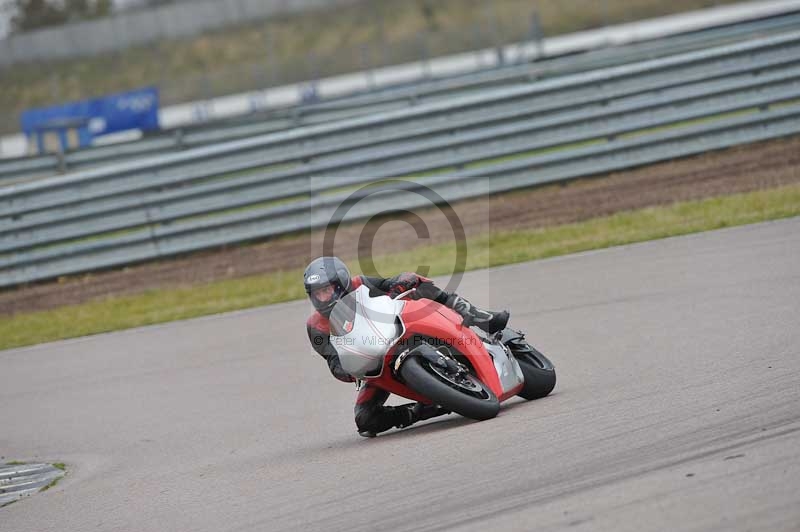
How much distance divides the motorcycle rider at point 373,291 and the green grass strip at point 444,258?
5.97m

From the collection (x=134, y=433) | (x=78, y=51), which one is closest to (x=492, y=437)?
(x=134, y=433)

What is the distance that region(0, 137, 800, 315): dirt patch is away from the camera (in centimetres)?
1518

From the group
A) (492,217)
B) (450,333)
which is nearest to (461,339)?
(450,333)

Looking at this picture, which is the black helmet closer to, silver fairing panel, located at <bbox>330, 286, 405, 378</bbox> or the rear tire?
silver fairing panel, located at <bbox>330, 286, 405, 378</bbox>

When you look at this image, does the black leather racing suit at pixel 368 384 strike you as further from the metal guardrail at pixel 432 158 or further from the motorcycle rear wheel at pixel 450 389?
the metal guardrail at pixel 432 158

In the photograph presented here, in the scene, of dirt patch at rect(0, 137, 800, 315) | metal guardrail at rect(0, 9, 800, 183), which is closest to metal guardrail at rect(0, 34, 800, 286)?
dirt patch at rect(0, 137, 800, 315)

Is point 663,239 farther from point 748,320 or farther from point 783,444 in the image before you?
point 783,444

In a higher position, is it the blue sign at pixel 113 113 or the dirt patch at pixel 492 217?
the blue sign at pixel 113 113

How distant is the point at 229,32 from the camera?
51062mm

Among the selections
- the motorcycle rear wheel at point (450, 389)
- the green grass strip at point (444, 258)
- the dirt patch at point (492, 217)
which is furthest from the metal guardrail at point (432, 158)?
the motorcycle rear wheel at point (450, 389)

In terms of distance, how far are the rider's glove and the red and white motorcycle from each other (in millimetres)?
43

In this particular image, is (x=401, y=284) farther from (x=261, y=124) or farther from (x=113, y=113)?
(x=113, y=113)

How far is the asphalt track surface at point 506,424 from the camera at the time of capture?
5.22 meters

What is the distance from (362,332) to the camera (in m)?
7.05
